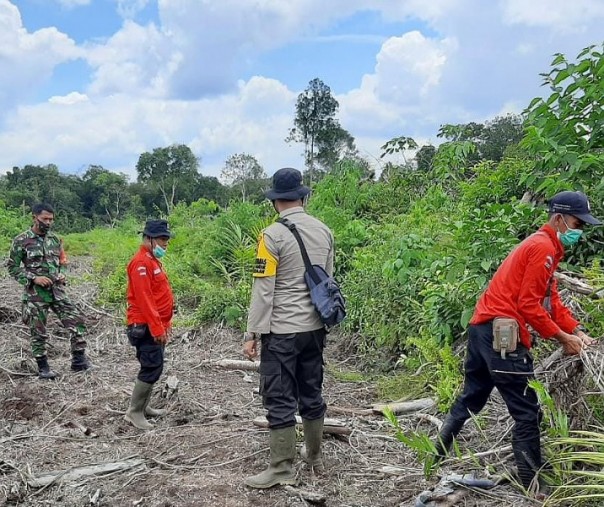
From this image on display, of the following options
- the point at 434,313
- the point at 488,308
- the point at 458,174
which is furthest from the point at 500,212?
the point at 458,174

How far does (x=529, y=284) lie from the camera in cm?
331

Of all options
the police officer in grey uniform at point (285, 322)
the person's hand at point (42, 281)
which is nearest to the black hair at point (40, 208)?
the person's hand at point (42, 281)

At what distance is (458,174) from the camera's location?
10.5 meters

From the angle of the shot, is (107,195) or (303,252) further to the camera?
(107,195)

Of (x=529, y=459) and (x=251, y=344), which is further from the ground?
(x=251, y=344)

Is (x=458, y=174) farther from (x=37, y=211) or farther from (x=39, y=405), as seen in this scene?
(x=39, y=405)

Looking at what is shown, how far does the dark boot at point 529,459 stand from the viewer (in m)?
3.41

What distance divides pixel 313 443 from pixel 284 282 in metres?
1.12

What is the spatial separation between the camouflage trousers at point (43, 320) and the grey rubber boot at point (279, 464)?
3.56 m

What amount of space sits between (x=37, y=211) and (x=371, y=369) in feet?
12.8

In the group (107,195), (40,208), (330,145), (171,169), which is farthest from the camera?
(171,169)

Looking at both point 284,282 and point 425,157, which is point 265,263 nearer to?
point 284,282

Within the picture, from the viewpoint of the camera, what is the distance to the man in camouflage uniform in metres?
6.35

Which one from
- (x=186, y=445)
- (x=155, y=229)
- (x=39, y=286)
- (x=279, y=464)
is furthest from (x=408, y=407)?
(x=39, y=286)
